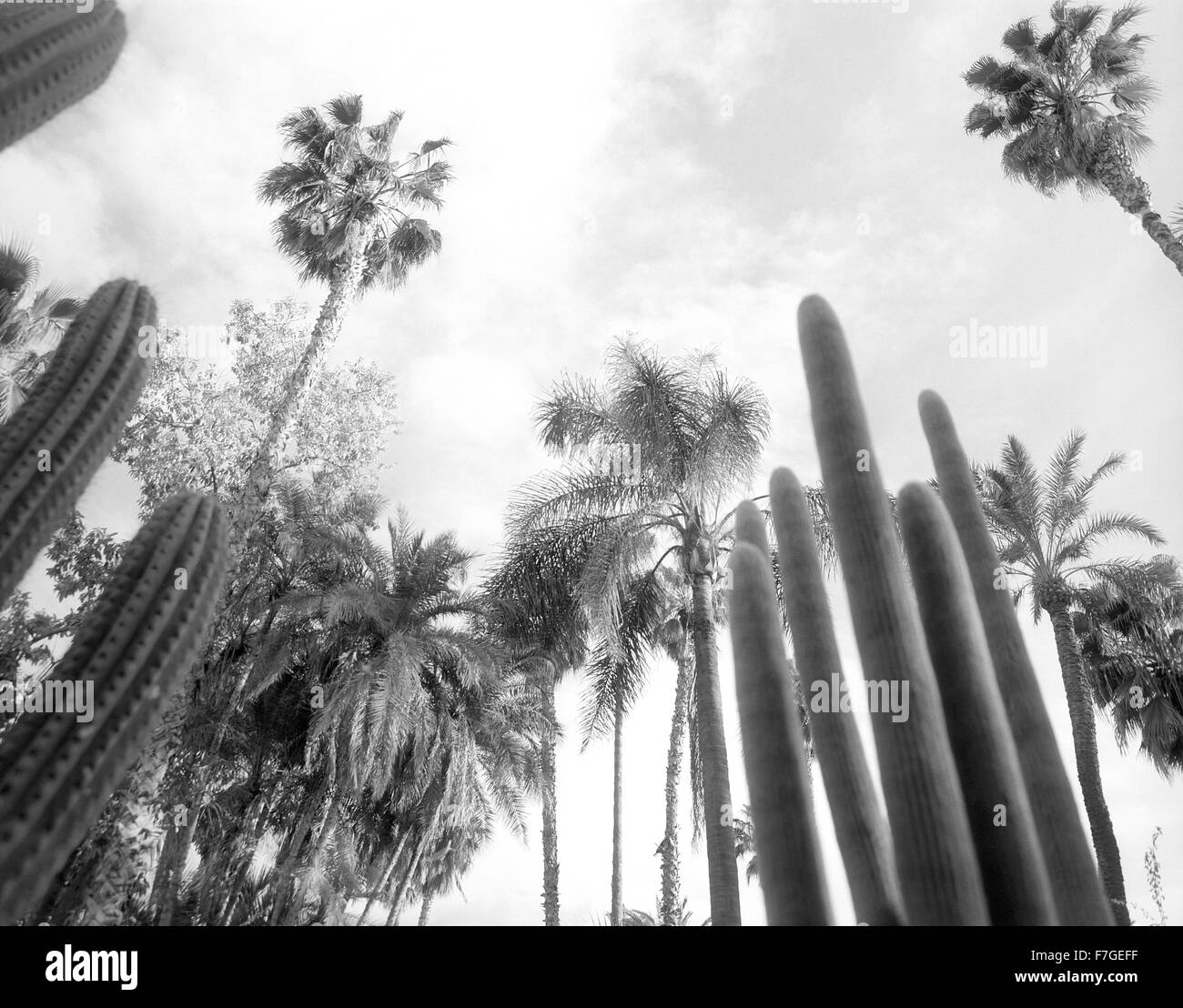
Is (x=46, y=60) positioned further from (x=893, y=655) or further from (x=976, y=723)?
(x=976, y=723)

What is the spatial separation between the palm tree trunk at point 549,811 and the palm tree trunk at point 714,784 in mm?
6447

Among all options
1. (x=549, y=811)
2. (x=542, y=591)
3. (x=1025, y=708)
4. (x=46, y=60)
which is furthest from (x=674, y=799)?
(x=46, y=60)

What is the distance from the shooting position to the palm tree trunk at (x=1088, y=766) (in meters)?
13.1

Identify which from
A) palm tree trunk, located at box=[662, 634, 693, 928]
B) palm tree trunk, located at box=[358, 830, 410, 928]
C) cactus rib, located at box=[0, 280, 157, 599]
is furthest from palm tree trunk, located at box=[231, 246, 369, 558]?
palm tree trunk, located at box=[358, 830, 410, 928]

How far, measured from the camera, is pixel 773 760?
4.32 meters

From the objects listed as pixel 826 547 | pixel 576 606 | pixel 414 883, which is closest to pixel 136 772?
pixel 576 606

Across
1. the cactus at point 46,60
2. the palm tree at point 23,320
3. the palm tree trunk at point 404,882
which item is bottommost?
the cactus at point 46,60

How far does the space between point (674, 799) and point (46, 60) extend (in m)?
17.7

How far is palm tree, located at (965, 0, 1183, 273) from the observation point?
542 inches

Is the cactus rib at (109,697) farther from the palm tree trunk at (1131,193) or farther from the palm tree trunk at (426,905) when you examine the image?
the palm tree trunk at (426,905)

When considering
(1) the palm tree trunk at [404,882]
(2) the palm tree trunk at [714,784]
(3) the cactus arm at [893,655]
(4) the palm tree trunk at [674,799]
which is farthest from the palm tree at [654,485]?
(1) the palm tree trunk at [404,882]

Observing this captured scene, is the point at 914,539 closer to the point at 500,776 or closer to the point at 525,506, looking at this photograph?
the point at 525,506
